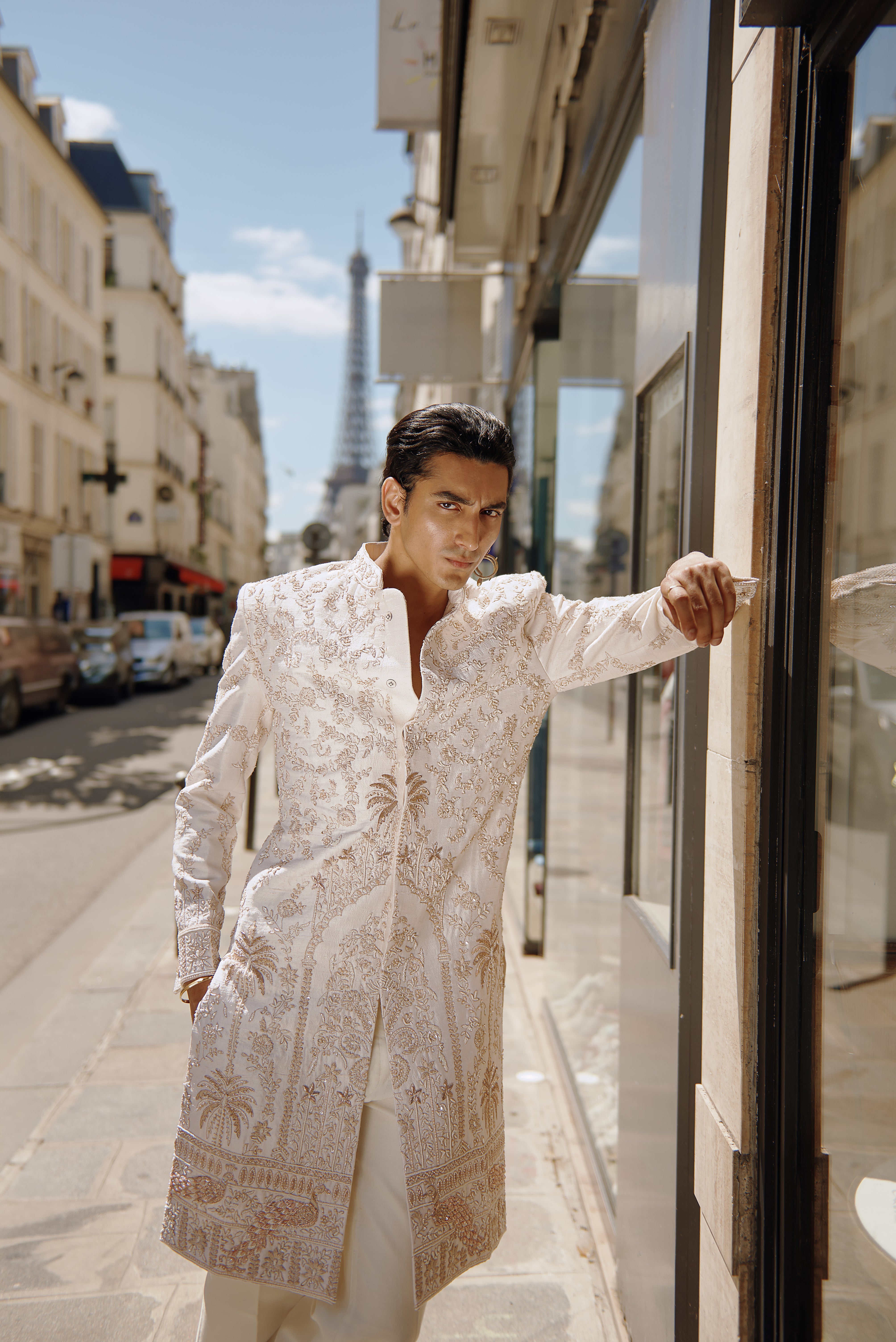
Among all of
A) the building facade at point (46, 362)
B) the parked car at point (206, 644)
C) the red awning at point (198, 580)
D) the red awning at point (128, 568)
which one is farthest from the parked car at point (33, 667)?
the red awning at point (198, 580)

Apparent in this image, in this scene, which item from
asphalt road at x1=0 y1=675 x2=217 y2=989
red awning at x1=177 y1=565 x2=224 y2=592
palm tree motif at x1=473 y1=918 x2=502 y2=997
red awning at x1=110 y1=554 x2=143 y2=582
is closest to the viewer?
palm tree motif at x1=473 y1=918 x2=502 y2=997

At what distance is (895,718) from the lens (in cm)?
140

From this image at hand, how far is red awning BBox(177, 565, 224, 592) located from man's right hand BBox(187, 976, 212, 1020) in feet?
135

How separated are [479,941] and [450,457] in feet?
2.53

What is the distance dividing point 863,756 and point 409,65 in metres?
6.65

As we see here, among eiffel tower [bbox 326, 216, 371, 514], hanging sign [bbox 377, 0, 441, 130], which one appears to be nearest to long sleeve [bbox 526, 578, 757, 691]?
hanging sign [bbox 377, 0, 441, 130]

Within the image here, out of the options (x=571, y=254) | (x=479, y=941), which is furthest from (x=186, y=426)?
(x=479, y=941)

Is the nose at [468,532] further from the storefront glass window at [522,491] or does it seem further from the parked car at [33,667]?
the parked car at [33,667]

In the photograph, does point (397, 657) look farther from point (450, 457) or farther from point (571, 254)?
point (571, 254)

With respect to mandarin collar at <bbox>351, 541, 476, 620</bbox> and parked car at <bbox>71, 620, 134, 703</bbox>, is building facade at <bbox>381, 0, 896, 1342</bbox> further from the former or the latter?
parked car at <bbox>71, 620, 134, 703</bbox>

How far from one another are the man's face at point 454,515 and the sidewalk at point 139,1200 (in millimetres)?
1855

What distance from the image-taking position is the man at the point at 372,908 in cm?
158

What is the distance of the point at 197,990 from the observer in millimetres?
1723

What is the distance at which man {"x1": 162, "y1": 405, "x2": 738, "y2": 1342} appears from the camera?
1580mm
